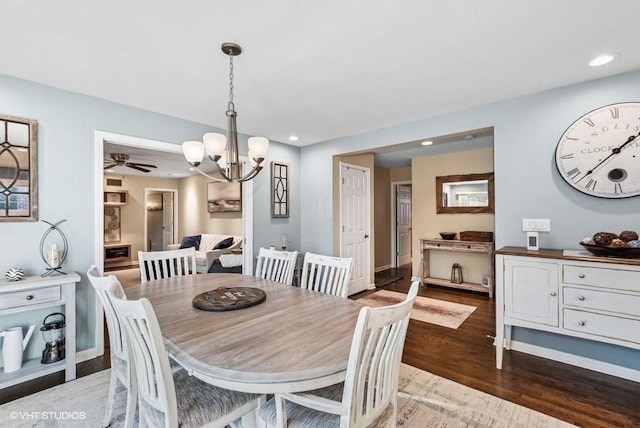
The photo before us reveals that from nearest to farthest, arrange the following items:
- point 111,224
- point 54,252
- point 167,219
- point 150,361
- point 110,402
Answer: point 150,361, point 110,402, point 54,252, point 111,224, point 167,219

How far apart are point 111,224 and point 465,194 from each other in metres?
8.27

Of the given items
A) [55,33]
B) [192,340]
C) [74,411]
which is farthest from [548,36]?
[74,411]

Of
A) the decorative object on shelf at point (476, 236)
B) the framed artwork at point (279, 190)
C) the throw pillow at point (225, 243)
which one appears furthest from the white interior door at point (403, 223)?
the throw pillow at point (225, 243)

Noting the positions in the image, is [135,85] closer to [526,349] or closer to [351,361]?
[351,361]

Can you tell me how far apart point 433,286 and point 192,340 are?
476cm

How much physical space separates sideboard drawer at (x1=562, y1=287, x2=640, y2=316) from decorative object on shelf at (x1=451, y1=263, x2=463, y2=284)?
2884mm

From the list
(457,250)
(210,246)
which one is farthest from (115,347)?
(210,246)

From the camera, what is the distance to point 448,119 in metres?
3.21

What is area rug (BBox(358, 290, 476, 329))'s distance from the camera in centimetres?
352

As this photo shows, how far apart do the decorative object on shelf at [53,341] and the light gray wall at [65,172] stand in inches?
7.0

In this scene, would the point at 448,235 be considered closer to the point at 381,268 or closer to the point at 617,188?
the point at 381,268

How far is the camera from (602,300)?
6.82 ft

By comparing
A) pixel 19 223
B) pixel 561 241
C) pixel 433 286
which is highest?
pixel 19 223

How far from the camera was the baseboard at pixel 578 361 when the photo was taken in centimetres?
227
